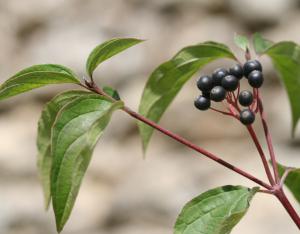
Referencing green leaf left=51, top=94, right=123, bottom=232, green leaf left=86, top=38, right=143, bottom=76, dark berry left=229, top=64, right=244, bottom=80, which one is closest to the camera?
green leaf left=51, top=94, right=123, bottom=232

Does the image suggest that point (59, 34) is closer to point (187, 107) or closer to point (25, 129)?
point (25, 129)

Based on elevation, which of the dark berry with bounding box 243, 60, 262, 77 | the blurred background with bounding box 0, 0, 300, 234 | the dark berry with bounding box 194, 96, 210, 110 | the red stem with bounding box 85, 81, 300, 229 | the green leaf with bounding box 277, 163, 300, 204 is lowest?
the blurred background with bounding box 0, 0, 300, 234

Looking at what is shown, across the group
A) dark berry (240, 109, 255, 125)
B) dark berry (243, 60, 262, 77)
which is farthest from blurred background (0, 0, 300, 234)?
dark berry (240, 109, 255, 125)

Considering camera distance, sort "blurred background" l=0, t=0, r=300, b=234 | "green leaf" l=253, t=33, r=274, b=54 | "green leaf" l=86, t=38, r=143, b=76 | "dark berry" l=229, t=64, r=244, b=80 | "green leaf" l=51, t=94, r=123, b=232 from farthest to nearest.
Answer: "blurred background" l=0, t=0, r=300, b=234 → "green leaf" l=253, t=33, r=274, b=54 → "dark berry" l=229, t=64, r=244, b=80 → "green leaf" l=86, t=38, r=143, b=76 → "green leaf" l=51, t=94, r=123, b=232

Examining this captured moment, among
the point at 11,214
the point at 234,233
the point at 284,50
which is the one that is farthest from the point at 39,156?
the point at 11,214

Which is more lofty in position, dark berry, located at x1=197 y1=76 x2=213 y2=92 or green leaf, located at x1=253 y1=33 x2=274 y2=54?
green leaf, located at x1=253 y1=33 x2=274 y2=54

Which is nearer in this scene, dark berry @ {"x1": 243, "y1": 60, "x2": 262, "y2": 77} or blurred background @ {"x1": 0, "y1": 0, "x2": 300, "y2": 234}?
dark berry @ {"x1": 243, "y1": 60, "x2": 262, "y2": 77}

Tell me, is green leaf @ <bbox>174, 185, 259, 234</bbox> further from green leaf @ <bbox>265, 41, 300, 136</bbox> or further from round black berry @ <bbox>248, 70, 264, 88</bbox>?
green leaf @ <bbox>265, 41, 300, 136</bbox>

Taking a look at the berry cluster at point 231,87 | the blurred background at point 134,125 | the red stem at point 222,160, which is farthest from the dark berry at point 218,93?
the blurred background at point 134,125

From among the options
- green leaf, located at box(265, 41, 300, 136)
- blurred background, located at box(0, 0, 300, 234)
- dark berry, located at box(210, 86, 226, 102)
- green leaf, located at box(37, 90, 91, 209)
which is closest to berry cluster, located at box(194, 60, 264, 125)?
dark berry, located at box(210, 86, 226, 102)
